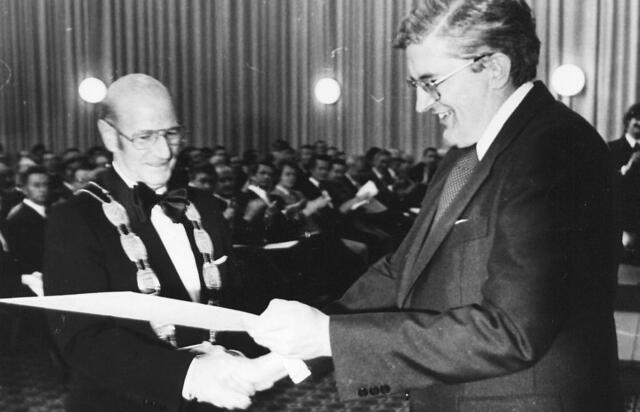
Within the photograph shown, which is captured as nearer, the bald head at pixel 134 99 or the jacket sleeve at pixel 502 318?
the jacket sleeve at pixel 502 318

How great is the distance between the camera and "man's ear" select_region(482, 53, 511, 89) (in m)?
1.26

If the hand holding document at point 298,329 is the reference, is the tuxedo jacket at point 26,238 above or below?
below

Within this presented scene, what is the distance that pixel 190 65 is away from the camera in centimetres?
1403

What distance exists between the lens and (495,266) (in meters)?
1.13

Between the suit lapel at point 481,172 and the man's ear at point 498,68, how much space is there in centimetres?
5

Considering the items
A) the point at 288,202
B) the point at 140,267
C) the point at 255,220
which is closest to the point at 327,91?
the point at 288,202

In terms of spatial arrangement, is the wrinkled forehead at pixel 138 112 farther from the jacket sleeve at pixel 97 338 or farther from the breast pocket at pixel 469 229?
the breast pocket at pixel 469 229

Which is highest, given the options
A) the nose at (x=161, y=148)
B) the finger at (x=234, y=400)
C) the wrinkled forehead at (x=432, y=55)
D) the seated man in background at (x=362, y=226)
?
the wrinkled forehead at (x=432, y=55)

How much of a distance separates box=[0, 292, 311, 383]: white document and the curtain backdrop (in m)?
12.5

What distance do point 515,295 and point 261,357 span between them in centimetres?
58

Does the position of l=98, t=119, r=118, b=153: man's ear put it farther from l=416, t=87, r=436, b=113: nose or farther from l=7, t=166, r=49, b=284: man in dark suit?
l=7, t=166, r=49, b=284: man in dark suit

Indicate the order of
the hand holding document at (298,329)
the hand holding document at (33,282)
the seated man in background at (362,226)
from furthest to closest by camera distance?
the seated man in background at (362,226), the hand holding document at (33,282), the hand holding document at (298,329)

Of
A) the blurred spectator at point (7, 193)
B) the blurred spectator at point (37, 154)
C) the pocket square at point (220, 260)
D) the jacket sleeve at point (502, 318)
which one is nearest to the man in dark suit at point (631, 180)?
the pocket square at point (220, 260)

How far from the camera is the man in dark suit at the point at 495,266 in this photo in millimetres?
1099
